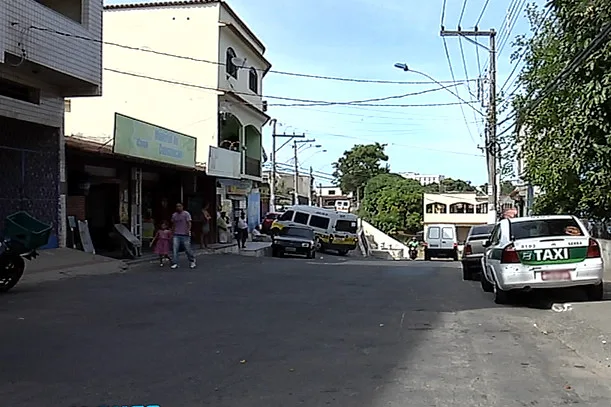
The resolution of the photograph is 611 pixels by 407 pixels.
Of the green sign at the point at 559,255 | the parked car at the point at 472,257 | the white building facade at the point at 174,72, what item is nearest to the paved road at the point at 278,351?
the green sign at the point at 559,255

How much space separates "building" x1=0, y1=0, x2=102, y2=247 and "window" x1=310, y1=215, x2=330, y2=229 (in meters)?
21.5

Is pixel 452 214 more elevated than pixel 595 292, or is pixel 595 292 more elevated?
pixel 452 214

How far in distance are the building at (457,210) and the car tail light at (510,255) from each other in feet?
208

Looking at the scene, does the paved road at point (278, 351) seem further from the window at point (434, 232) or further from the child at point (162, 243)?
the window at point (434, 232)

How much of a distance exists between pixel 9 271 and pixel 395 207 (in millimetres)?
66883

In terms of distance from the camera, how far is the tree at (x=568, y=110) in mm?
12453

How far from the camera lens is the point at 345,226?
41.8 m

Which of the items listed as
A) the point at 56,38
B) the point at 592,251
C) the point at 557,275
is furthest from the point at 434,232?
the point at 557,275

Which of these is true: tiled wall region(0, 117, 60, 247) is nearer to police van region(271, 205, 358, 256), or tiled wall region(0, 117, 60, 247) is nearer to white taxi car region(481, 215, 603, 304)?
white taxi car region(481, 215, 603, 304)

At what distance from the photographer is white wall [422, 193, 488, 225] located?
77125 mm

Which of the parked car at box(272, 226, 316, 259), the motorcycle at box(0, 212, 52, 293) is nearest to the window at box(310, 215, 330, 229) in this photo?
the parked car at box(272, 226, 316, 259)

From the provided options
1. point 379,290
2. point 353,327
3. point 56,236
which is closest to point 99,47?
point 56,236

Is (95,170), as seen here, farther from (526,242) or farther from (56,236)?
(526,242)

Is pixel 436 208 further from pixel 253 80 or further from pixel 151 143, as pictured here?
pixel 151 143
